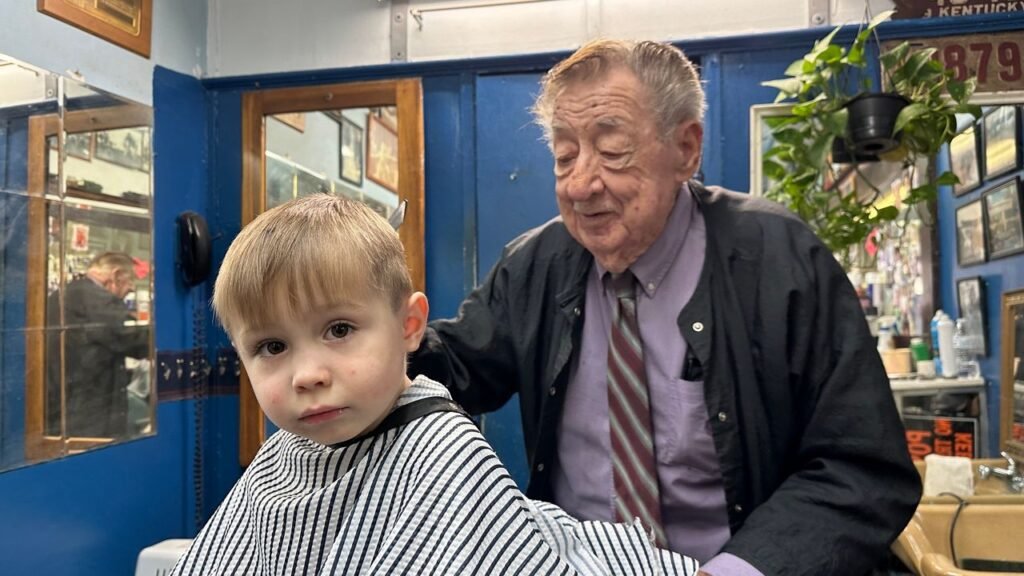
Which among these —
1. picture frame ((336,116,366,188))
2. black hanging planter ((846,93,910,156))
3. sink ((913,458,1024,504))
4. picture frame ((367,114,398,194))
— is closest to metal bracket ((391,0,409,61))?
picture frame ((336,116,366,188))

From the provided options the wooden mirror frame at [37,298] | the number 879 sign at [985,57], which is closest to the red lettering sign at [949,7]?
the number 879 sign at [985,57]

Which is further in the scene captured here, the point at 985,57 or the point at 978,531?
the point at 985,57

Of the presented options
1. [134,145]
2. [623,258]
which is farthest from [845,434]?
[134,145]

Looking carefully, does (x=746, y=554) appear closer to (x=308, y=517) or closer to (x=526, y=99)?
(x=308, y=517)

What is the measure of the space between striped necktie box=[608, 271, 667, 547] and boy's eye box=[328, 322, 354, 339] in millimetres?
588

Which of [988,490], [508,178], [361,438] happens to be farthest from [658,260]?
[508,178]

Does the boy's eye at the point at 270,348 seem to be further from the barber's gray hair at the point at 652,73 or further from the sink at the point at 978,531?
the sink at the point at 978,531

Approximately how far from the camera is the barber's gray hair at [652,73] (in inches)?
52.8

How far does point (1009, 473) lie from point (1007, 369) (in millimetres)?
356

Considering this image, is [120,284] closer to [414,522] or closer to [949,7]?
[414,522]

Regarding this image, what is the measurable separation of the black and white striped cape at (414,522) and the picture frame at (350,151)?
3.54 meters

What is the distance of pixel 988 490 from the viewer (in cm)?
215

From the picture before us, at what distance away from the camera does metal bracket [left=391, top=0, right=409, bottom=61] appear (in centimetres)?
308

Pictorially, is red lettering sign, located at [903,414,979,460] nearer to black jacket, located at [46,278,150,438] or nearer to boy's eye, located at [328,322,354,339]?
boy's eye, located at [328,322,354,339]
